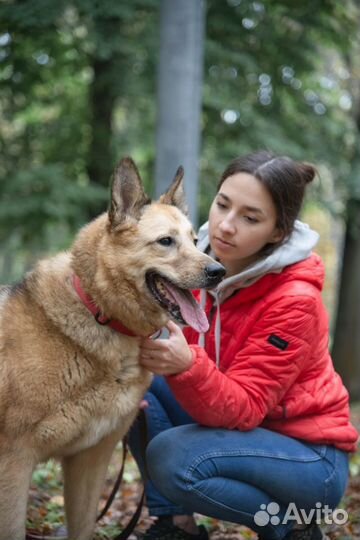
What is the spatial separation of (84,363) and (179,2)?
3425 millimetres

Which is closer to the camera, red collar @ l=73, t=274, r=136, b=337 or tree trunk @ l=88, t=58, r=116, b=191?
red collar @ l=73, t=274, r=136, b=337

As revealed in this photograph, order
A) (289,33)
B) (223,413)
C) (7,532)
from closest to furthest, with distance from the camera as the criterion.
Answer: (7,532)
(223,413)
(289,33)

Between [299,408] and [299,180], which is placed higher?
[299,180]

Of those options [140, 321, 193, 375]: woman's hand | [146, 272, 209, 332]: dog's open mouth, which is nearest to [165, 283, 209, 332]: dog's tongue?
[146, 272, 209, 332]: dog's open mouth

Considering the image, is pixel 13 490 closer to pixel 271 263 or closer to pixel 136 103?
pixel 271 263

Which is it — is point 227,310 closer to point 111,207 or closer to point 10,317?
point 111,207

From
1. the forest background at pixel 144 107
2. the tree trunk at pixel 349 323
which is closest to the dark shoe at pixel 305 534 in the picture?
the forest background at pixel 144 107

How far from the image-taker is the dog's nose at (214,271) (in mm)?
2605

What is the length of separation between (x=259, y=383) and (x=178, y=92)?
296 cm

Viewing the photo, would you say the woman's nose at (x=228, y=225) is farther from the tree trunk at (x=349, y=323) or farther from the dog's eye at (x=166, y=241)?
the tree trunk at (x=349, y=323)

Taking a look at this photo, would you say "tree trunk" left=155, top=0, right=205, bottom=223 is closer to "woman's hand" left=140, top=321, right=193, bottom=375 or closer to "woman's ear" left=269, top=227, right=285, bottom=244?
"woman's ear" left=269, top=227, right=285, bottom=244

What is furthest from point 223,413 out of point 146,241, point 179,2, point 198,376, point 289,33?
point 289,33

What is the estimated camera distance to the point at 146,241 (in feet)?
8.73

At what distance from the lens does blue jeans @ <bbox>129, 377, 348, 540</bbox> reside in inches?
107
